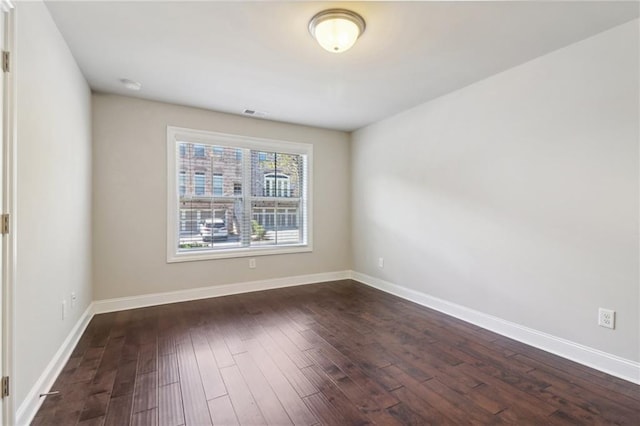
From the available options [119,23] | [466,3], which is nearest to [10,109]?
[119,23]

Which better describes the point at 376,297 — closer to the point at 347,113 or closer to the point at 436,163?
the point at 436,163

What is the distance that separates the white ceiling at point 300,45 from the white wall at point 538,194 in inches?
9.3

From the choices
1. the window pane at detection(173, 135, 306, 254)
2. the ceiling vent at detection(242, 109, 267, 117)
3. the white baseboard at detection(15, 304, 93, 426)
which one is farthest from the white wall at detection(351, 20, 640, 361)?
the white baseboard at detection(15, 304, 93, 426)

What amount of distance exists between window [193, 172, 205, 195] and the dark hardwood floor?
159 centimetres

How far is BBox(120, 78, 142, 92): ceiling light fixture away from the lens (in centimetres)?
302

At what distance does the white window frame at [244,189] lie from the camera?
3.73 metres

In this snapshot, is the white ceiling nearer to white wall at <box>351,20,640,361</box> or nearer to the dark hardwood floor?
white wall at <box>351,20,640,361</box>

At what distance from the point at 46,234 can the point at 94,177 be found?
1620mm

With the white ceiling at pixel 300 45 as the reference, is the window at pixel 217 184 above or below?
below

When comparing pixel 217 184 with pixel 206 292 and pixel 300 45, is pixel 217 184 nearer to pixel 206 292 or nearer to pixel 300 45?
pixel 206 292

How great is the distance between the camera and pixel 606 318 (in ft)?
7.26

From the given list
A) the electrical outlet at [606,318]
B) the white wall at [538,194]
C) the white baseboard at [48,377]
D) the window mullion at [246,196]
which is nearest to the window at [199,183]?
the window mullion at [246,196]

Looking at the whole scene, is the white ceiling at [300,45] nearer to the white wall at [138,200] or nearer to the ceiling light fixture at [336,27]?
the ceiling light fixture at [336,27]

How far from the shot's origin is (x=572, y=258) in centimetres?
240
